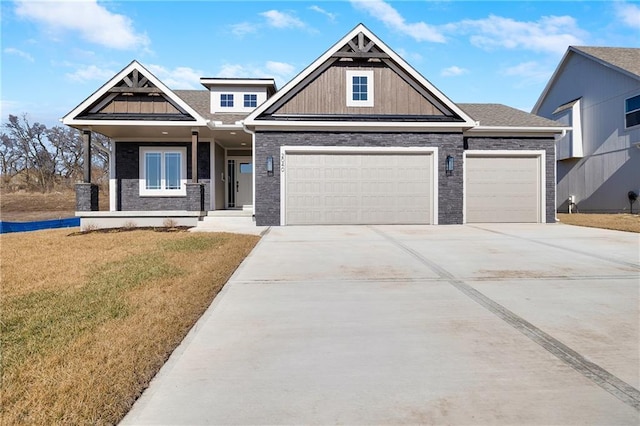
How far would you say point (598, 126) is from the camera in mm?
20359

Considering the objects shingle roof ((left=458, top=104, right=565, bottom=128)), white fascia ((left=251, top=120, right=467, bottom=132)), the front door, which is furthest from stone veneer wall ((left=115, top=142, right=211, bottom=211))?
shingle roof ((left=458, top=104, right=565, bottom=128))

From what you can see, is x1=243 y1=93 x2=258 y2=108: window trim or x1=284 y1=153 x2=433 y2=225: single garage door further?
x1=243 y1=93 x2=258 y2=108: window trim

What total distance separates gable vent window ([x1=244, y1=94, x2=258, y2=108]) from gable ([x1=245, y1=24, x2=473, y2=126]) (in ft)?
12.3

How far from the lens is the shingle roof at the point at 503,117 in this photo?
14809 mm

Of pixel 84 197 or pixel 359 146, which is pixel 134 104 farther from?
pixel 359 146

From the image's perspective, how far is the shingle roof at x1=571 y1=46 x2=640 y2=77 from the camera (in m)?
18.9

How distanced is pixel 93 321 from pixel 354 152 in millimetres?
10964

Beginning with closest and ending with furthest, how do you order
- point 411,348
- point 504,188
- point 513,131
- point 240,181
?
1. point 411,348
2. point 513,131
3. point 504,188
4. point 240,181

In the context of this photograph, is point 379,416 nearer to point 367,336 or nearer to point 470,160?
point 367,336

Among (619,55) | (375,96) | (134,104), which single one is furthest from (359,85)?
(619,55)

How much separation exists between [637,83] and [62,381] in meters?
23.4

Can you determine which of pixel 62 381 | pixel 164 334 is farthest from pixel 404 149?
pixel 62 381

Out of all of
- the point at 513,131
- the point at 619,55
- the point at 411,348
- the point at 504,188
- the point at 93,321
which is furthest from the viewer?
the point at 619,55

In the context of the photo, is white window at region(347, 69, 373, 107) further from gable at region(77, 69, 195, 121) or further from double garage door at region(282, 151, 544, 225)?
gable at region(77, 69, 195, 121)
